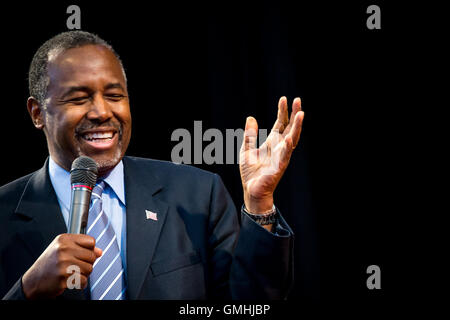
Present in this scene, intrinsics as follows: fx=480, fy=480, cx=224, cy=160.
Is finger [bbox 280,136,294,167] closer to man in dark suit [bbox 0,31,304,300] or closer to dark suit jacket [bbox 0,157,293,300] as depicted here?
man in dark suit [bbox 0,31,304,300]

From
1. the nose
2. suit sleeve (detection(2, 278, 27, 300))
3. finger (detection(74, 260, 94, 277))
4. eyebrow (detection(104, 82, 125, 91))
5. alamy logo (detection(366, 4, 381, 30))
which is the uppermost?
alamy logo (detection(366, 4, 381, 30))

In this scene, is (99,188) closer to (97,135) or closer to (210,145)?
(97,135)

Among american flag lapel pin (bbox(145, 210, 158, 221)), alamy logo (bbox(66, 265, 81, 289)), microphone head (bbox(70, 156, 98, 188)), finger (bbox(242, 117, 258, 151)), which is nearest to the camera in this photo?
alamy logo (bbox(66, 265, 81, 289))

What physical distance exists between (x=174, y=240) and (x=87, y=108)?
538mm

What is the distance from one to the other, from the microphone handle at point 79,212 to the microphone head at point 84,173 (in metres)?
0.04

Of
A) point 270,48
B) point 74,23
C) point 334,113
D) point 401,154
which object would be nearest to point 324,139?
point 334,113

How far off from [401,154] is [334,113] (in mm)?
371

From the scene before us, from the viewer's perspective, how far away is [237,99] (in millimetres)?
2428

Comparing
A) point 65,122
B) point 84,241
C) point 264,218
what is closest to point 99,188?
point 65,122

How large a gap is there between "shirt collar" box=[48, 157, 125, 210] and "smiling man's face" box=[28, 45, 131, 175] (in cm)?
3

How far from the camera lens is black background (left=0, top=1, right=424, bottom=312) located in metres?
2.23

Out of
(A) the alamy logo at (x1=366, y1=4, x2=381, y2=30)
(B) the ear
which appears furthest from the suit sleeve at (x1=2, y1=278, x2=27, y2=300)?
(A) the alamy logo at (x1=366, y1=4, x2=381, y2=30)

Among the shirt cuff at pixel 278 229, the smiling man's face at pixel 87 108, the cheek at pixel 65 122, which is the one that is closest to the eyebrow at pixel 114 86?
the smiling man's face at pixel 87 108
